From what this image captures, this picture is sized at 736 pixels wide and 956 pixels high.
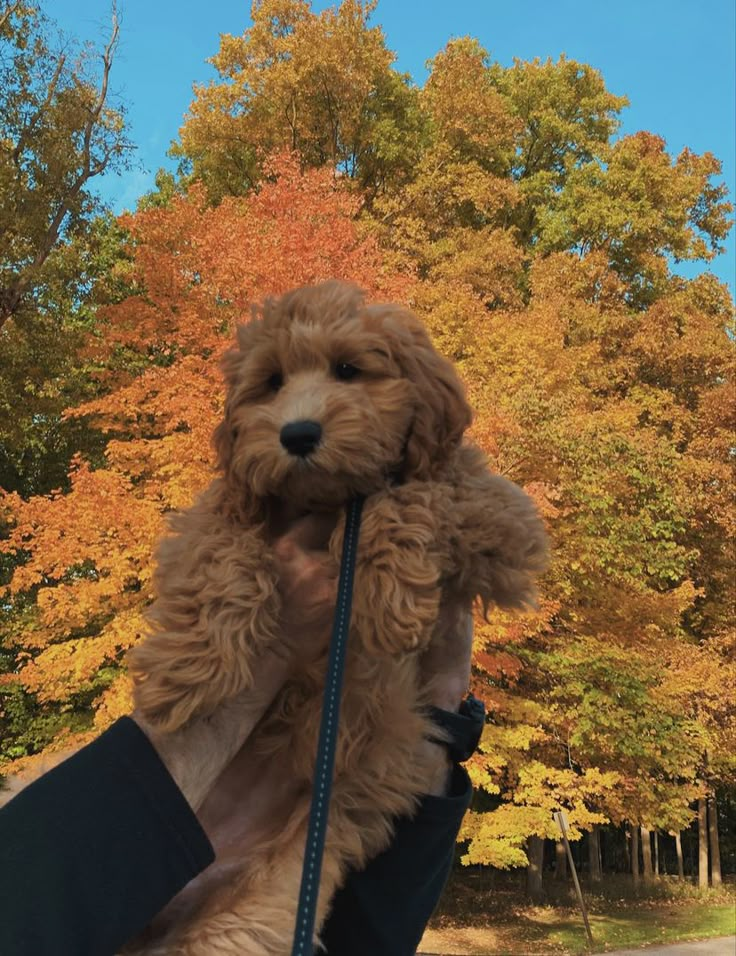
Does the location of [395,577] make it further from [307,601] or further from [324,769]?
[324,769]

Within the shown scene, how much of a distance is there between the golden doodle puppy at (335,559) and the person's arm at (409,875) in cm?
5

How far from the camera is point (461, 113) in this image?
26625 millimetres

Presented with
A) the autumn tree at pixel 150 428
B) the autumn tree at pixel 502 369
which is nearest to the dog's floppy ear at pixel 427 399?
the autumn tree at pixel 502 369

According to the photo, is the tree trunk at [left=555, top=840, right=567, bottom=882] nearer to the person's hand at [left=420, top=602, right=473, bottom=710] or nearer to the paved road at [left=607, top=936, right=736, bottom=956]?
the paved road at [left=607, top=936, right=736, bottom=956]

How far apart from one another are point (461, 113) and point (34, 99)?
15.7 m

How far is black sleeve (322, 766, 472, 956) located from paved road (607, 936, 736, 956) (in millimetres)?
17453

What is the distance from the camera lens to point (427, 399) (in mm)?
1938

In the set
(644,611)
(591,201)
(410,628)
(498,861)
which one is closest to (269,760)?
(410,628)

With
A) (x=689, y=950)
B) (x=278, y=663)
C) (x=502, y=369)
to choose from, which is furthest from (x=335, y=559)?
(x=689, y=950)

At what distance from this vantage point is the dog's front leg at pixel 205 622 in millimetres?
1575

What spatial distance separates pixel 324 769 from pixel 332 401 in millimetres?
859

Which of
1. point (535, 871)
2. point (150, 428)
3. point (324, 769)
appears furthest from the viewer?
point (535, 871)

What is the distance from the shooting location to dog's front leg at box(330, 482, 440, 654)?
5.36 ft

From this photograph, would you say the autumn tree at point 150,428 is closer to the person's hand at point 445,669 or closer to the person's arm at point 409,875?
the person's hand at point 445,669
